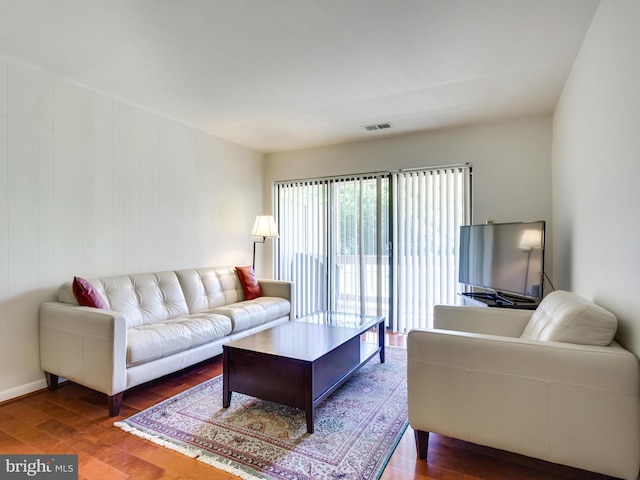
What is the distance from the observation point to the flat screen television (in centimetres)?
273

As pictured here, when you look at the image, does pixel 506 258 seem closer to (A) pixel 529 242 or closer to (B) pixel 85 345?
(A) pixel 529 242

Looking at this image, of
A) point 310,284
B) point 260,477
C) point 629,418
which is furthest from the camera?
point 310,284

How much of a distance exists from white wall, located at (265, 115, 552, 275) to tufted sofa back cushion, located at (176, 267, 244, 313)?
88.7 inches

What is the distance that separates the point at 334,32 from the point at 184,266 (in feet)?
9.70

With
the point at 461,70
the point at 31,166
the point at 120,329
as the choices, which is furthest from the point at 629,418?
the point at 31,166

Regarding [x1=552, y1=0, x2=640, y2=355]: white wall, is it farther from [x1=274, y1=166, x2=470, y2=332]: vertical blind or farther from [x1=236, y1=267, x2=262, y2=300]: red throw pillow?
[x1=236, y1=267, x2=262, y2=300]: red throw pillow

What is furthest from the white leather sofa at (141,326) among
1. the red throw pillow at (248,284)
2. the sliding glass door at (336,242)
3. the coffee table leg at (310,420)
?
the coffee table leg at (310,420)

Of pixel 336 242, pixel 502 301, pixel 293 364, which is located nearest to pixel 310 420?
pixel 293 364

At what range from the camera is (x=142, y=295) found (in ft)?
10.4

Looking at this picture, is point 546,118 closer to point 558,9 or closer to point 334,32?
point 558,9

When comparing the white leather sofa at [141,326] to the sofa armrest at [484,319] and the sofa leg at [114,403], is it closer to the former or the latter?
the sofa leg at [114,403]

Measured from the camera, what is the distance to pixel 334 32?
2.20m

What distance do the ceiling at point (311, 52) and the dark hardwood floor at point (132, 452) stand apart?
2503 mm

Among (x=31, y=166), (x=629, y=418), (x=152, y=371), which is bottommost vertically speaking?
(x=152, y=371)
